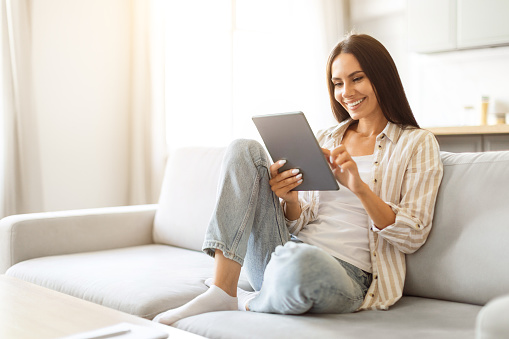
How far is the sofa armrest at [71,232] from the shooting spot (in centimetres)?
229

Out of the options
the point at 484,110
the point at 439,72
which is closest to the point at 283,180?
the point at 484,110

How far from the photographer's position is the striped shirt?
1.61m

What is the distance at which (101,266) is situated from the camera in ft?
6.87

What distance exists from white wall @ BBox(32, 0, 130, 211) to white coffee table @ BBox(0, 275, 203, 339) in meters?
2.45

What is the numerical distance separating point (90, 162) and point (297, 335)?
304 centimetres

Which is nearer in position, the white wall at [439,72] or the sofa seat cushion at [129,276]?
the sofa seat cushion at [129,276]

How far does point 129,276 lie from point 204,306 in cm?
50

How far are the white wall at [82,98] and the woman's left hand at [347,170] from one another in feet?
8.71

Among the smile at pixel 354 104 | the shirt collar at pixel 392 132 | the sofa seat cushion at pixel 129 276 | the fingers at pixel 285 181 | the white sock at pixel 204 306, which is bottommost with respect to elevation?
the sofa seat cushion at pixel 129 276

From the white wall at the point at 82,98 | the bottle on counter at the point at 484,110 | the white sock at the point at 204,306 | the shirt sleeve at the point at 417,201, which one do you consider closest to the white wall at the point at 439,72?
the bottle on counter at the point at 484,110

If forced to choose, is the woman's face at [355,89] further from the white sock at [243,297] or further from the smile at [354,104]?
the white sock at [243,297]

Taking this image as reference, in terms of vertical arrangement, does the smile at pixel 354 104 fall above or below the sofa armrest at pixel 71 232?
above

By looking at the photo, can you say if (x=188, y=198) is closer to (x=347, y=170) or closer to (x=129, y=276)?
(x=129, y=276)

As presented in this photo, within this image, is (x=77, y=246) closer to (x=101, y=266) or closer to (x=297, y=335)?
(x=101, y=266)
